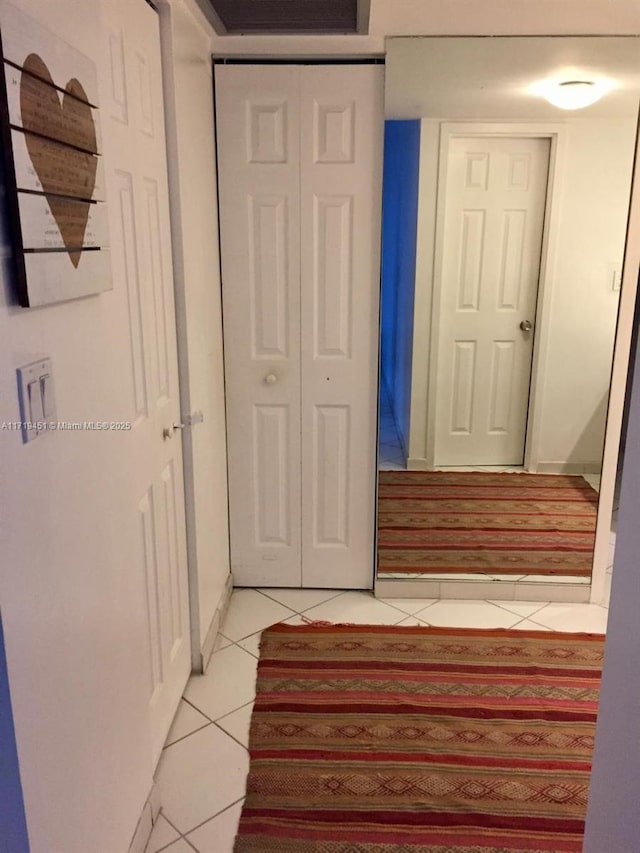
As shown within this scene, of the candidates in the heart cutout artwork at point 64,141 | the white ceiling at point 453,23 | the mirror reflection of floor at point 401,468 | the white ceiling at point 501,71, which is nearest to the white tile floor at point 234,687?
the mirror reflection of floor at point 401,468

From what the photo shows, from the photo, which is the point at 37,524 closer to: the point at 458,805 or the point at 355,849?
the point at 355,849

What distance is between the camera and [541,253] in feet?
9.04

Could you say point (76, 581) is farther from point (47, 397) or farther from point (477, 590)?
point (477, 590)

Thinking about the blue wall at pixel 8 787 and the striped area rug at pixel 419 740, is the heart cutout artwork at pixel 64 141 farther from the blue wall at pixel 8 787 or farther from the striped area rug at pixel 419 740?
the striped area rug at pixel 419 740

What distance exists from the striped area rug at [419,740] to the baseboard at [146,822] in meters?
0.23

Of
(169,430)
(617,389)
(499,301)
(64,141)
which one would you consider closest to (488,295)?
(499,301)

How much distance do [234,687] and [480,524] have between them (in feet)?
4.37

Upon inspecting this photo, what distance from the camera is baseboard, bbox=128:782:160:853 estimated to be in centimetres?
162

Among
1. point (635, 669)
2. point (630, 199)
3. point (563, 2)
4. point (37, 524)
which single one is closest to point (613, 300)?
point (630, 199)

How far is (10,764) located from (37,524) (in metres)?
0.36

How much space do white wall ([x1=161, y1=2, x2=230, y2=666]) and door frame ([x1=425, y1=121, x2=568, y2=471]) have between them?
89cm

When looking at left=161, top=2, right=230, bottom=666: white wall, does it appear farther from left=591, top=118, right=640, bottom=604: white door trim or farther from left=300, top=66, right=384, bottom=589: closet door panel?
left=591, top=118, right=640, bottom=604: white door trim

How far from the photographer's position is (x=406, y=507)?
2990mm

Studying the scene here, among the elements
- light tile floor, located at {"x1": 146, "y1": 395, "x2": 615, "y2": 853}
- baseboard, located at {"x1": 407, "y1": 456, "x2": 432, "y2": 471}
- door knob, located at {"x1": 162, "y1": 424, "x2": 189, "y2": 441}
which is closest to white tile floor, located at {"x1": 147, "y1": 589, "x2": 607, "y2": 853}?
light tile floor, located at {"x1": 146, "y1": 395, "x2": 615, "y2": 853}
